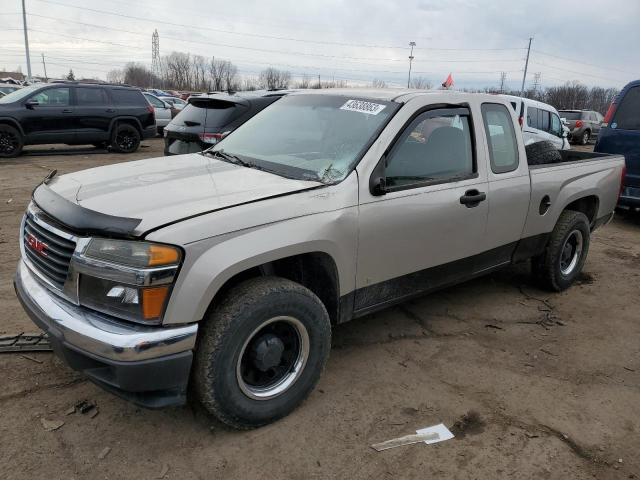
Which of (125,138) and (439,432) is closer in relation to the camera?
(439,432)

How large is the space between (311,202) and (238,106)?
517 centimetres

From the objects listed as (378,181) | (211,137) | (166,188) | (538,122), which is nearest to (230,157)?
(166,188)

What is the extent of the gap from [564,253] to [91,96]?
12.3 metres

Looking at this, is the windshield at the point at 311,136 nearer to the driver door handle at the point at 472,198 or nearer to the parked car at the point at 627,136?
the driver door handle at the point at 472,198

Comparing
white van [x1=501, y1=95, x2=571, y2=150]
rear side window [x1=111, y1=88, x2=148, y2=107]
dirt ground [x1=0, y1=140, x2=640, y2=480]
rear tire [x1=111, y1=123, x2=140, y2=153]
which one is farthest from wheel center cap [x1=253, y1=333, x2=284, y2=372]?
rear side window [x1=111, y1=88, x2=148, y2=107]

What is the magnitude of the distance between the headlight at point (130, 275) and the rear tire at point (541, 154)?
4072mm

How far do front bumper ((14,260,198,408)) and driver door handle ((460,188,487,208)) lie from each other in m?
2.13

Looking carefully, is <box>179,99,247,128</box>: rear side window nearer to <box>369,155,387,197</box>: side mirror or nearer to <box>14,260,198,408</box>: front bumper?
<box>369,155,387,197</box>: side mirror

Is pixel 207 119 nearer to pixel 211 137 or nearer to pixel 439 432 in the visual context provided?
pixel 211 137

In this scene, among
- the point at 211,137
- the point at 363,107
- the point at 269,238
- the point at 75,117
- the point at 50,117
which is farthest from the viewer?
the point at 75,117

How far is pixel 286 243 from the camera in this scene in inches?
105

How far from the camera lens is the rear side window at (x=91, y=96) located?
13.0m

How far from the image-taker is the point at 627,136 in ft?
24.8

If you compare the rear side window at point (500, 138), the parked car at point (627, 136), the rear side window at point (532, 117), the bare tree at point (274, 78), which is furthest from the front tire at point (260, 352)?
the bare tree at point (274, 78)
